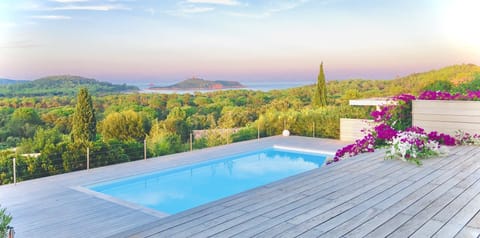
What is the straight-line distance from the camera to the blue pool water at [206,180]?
19.0 feet

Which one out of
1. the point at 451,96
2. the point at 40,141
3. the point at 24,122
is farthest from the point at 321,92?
the point at 24,122

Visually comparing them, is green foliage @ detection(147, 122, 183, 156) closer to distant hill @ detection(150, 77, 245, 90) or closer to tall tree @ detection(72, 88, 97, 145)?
tall tree @ detection(72, 88, 97, 145)

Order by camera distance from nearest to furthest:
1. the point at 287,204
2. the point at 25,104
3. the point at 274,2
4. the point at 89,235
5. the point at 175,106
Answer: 1. the point at 287,204
2. the point at 89,235
3. the point at 25,104
4. the point at 274,2
5. the point at 175,106

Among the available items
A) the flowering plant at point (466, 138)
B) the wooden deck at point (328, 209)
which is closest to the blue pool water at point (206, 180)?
the wooden deck at point (328, 209)

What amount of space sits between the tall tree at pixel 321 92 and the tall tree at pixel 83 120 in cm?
855

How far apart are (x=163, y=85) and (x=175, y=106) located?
1647 millimetres

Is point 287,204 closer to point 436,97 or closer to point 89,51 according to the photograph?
point 436,97

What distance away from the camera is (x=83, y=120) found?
880 centimetres

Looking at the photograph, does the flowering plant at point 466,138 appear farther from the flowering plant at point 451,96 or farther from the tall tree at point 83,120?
the tall tree at point 83,120

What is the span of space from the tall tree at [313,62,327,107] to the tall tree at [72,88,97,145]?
28.0ft

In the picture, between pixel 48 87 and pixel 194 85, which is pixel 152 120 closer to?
pixel 48 87

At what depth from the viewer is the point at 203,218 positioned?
2.38 meters

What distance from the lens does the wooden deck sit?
7.11 feet

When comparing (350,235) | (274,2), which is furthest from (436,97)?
(274,2)
